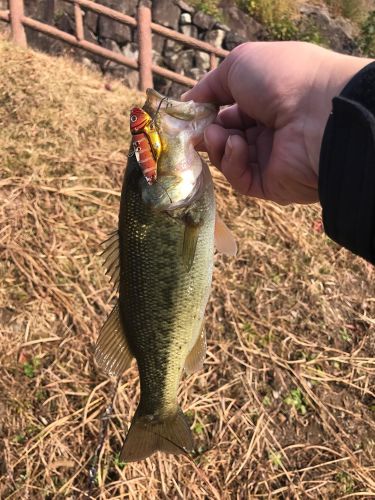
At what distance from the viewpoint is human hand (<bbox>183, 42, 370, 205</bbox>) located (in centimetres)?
173

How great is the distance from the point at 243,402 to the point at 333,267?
1573 mm

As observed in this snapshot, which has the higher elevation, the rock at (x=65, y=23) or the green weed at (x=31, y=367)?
the green weed at (x=31, y=367)

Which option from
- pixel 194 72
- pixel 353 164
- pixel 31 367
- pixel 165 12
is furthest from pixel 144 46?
pixel 353 164

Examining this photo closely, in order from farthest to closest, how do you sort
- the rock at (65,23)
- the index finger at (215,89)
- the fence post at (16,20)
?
the rock at (65,23)
the fence post at (16,20)
the index finger at (215,89)

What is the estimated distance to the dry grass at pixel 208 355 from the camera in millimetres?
3088

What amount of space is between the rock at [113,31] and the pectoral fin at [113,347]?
35.7 ft

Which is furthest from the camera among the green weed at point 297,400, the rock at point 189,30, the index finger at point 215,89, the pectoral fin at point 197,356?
the rock at point 189,30

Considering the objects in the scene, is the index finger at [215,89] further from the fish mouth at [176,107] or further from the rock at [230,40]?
the rock at [230,40]

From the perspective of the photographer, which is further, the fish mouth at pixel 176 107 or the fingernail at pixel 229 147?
the fingernail at pixel 229 147

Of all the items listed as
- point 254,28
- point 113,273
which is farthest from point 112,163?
point 254,28

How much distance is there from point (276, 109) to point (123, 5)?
447 inches

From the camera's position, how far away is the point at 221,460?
3.20 meters

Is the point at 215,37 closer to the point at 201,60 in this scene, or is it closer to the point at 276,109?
the point at 201,60

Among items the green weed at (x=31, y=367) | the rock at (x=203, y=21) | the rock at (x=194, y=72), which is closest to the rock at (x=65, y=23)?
the rock at (x=194, y=72)
